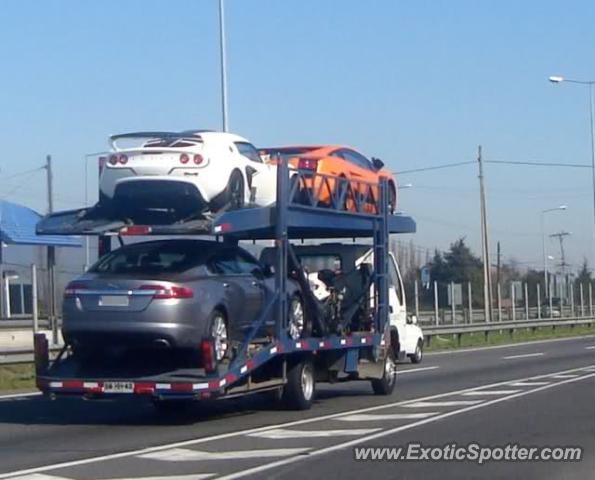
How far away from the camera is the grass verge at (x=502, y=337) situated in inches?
1764

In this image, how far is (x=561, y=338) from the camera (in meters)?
52.5

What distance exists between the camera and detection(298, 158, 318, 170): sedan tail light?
2053 cm

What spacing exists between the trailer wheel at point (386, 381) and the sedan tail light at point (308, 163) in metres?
3.57

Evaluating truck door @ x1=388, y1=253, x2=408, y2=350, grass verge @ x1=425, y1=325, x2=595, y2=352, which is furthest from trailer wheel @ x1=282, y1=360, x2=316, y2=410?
grass verge @ x1=425, y1=325, x2=595, y2=352

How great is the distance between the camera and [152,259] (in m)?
17.2

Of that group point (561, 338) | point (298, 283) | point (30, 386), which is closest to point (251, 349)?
point (298, 283)

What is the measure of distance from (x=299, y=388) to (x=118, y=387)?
10.4 ft

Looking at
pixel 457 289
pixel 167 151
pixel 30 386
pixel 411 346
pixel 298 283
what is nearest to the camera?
pixel 167 151

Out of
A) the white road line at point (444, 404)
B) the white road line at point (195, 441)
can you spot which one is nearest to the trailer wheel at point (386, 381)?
the white road line at point (195, 441)

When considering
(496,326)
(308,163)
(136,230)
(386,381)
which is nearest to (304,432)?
(136,230)

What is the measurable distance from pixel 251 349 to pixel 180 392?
1.46m

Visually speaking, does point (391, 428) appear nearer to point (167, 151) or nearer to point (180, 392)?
point (180, 392)

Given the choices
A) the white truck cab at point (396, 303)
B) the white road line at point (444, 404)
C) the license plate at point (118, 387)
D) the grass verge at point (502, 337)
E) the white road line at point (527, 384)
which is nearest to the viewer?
the license plate at point (118, 387)

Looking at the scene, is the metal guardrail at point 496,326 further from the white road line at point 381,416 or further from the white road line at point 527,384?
the white road line at point 381,416
